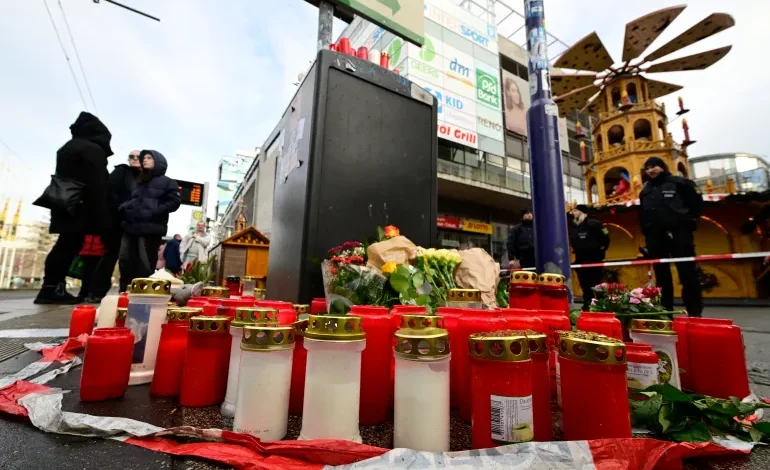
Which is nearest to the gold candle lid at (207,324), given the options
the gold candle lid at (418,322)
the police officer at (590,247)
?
the gold candle lid at (418,322)

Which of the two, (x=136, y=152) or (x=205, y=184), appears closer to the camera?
(x=136, y=152)

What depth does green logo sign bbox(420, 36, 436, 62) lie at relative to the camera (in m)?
12.8

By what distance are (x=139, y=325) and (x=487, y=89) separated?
15714 mm

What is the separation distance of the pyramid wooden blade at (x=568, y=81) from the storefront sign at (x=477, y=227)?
6141 millimetres

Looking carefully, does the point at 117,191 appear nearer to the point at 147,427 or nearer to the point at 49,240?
the point at 147,427

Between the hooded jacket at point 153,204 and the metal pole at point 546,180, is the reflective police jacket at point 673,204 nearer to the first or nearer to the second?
the metal pole at point 546,180

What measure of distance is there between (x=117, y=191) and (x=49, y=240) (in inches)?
611

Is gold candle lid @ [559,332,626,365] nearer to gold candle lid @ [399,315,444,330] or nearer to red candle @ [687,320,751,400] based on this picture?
gold candle lid @ [399,315,444,330]

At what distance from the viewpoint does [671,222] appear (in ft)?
12.3

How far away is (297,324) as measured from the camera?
965mm

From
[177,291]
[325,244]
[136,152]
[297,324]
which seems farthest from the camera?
[136,152]

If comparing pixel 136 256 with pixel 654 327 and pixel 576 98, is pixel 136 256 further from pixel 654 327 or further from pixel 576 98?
pixel 576 98

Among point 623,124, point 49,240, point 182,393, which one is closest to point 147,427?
point 182,393

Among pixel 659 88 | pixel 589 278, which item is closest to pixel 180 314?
pixel 589 278
